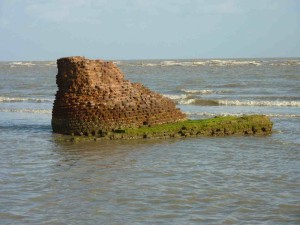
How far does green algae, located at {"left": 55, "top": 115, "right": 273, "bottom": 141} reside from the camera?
43.5 feet

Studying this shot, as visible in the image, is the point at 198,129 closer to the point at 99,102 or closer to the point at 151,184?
the point at 99,102

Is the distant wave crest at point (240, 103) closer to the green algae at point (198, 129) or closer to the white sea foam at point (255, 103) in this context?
the white sea foam at point (255, 103)

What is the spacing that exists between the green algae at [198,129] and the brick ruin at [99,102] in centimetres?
34

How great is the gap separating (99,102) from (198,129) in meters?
2.80

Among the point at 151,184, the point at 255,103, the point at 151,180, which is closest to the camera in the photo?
the point at 151,184

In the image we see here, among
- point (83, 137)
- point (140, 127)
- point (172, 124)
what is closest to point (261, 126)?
point (172, 124)

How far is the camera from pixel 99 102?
13.7m

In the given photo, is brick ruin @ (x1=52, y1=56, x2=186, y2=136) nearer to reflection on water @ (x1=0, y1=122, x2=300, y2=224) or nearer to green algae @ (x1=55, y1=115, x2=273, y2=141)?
green algae @ (x1=55, y1=115, x2=273, y2=141)

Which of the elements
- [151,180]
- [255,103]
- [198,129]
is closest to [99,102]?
[198,129]

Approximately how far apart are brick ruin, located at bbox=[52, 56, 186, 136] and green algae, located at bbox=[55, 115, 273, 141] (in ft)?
1.11

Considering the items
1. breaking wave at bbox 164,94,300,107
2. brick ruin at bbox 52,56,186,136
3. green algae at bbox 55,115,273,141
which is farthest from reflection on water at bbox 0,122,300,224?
breaking wave at bbox 164,94,300,107

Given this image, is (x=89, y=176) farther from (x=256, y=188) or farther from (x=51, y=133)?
(x=51, y=133)

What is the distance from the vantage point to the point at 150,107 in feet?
46.7

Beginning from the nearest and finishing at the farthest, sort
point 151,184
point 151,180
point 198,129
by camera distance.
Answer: point 151,184 < point 151,180 < point 198,129
